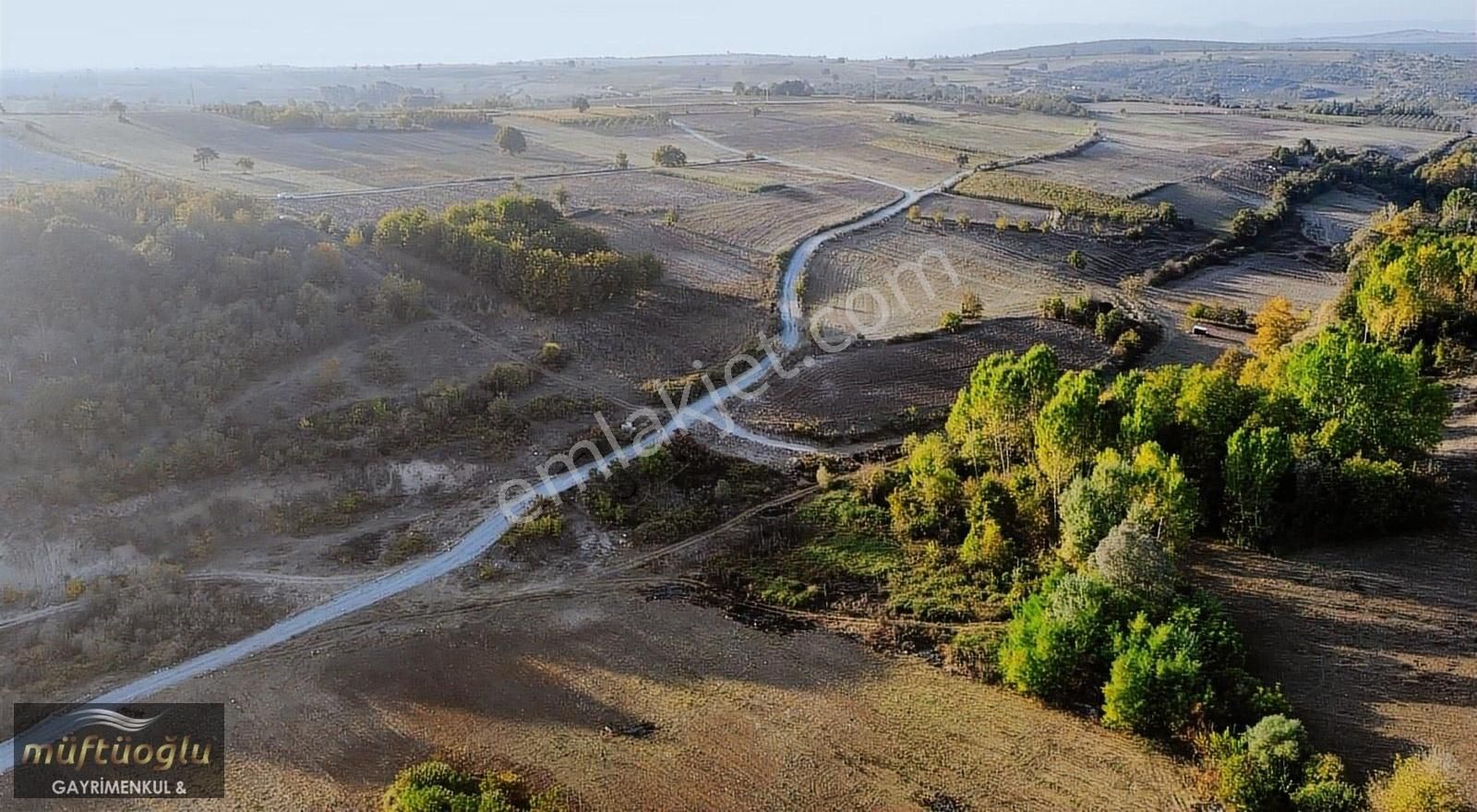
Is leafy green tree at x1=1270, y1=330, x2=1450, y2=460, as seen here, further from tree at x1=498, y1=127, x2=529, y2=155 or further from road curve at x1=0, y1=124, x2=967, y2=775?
tree at x1=498, y1=127, x2=529, y2=155

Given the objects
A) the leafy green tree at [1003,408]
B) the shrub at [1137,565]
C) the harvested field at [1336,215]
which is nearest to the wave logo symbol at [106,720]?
the shrub at [1137,565]

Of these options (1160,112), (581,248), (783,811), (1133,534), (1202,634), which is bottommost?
(783,811)

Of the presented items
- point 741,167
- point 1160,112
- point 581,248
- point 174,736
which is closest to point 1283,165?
point 1160,112

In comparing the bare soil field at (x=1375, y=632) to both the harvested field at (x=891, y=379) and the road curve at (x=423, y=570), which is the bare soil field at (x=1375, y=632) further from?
the road curve at (x=423, y=570)

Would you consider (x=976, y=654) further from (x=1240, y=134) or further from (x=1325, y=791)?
(x=1240, y=134)

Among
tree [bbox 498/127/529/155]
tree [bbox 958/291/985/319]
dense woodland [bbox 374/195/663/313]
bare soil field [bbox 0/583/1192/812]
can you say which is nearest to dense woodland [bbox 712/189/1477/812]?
bare soil field [bbox 0/583/1192/812]

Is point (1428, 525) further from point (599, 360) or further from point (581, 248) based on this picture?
point (581, 248)
